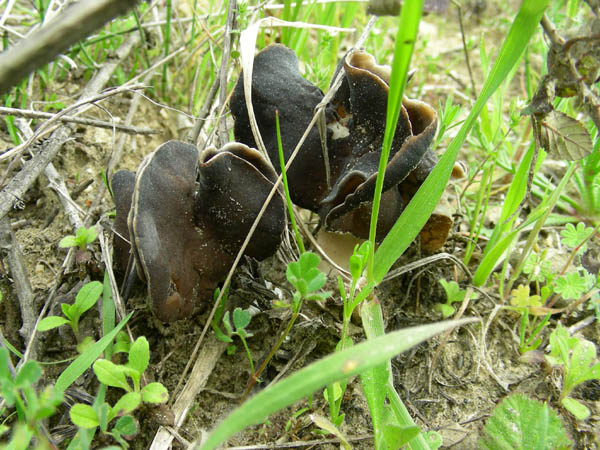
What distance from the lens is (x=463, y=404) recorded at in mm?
2002

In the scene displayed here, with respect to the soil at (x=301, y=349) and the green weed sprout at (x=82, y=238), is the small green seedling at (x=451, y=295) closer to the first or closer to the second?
the soil at (x=301, y=349)

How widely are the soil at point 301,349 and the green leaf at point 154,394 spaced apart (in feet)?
0.68

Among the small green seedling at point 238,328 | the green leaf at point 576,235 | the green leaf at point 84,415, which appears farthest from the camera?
the green leaf at point 576,235

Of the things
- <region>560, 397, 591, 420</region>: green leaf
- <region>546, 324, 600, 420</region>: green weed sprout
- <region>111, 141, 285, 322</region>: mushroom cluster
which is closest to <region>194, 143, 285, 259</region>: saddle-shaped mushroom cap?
<region>111, 141, 285, 322</region>: mushroom cluster

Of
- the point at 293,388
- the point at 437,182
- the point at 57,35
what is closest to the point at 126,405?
the point at 293,388

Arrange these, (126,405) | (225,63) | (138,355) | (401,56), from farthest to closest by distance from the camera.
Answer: (225,63) → (138,355) → (126,405) → (401,56)

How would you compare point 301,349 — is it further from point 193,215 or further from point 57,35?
point 57,35

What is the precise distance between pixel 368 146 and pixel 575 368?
1137 mm

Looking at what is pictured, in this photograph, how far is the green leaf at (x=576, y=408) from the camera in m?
1.75

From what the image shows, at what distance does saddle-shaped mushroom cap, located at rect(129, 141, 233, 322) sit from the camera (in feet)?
5.36

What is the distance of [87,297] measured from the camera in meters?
1.85

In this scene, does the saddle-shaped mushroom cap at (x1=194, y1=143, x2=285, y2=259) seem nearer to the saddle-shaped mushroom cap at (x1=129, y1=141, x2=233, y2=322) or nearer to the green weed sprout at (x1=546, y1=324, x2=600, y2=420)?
the saddle-shaped mushroom cap at (x1=129, y1=141, x2=233, y2=322)

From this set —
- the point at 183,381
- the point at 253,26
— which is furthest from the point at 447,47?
the point at 183,381

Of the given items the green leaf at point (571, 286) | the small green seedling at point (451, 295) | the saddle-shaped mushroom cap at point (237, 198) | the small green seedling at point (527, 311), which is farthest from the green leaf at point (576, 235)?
the saddle-shaped mushroom cap at point (237, 198)
